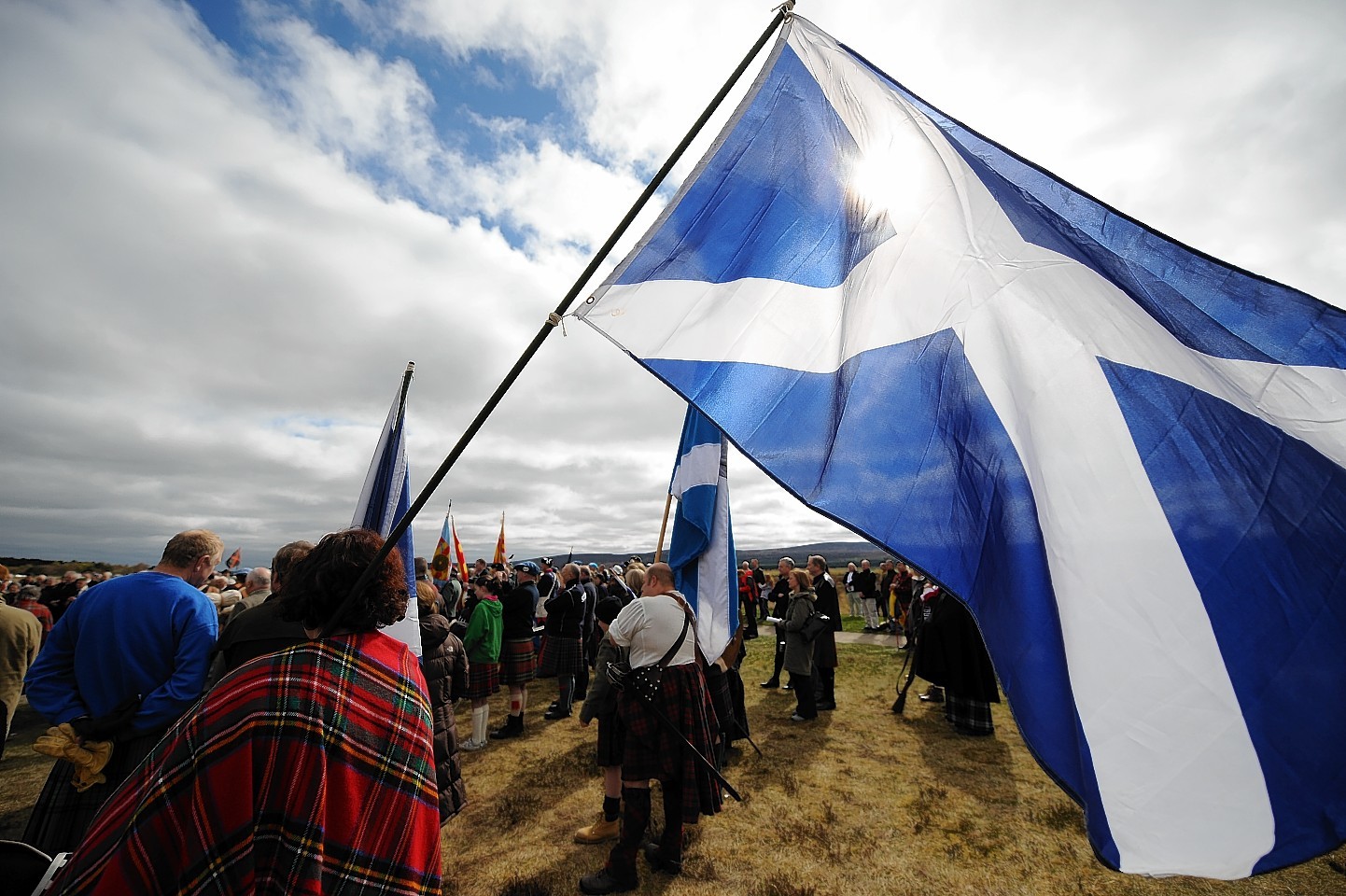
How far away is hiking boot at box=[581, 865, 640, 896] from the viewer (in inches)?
163

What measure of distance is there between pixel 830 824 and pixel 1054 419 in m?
4.87

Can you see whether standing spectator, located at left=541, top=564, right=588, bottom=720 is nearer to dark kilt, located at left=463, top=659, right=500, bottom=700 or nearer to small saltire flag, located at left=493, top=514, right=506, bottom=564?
dark kilt, located at left=463, top=659, right=500, bottom=700

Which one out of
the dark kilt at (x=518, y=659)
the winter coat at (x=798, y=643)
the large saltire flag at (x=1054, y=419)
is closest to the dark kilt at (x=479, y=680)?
the dark kilt at (x=518, y=659)

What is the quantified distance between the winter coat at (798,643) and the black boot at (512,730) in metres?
3.83

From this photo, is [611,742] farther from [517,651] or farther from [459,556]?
[459,556]

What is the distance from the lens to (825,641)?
9047mm

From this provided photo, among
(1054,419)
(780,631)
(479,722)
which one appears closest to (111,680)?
Result: (1054,419)

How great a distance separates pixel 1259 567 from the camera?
5.90 feet

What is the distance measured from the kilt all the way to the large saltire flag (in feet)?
24.1

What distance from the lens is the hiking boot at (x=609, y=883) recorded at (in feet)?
13.6

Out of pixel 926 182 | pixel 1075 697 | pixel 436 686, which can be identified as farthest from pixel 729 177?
pixel 436 686

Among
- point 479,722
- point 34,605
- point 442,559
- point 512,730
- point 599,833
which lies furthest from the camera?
point 442,559

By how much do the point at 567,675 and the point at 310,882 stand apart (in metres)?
7.61

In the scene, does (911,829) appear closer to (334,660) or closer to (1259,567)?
(1259,567)
